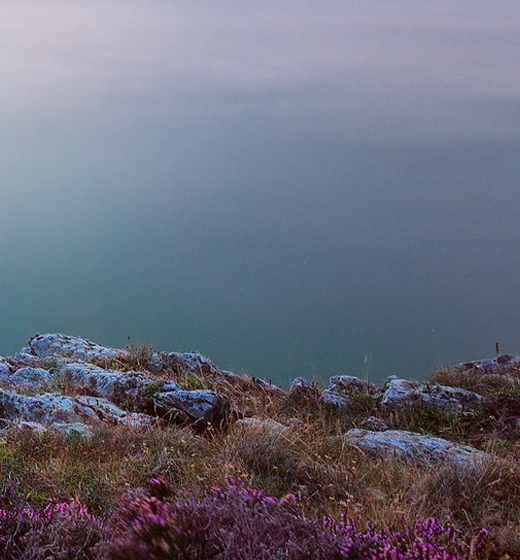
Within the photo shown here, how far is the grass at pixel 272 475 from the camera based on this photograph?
13.4 ft

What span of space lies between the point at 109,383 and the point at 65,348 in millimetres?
4651

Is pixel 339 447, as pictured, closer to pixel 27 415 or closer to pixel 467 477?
pixel 467 477

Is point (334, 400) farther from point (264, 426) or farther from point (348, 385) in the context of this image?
point (264, 426)

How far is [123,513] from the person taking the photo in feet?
10.3

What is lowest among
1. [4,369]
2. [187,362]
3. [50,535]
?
[187,362]

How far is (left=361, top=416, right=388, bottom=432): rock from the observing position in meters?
8.17

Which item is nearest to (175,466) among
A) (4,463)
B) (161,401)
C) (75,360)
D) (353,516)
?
(4,463)

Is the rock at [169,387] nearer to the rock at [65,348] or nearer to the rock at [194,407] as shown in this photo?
the rock at [194,407]

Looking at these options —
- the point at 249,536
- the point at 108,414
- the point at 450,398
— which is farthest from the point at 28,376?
the point at 249,536

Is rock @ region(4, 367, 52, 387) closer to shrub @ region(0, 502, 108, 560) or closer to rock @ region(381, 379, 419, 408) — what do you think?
rock @ region(381, 379, 419, 408)

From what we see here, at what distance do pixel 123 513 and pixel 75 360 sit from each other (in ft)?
25.4

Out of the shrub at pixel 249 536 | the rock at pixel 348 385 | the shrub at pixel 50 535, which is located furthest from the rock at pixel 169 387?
the shrub at pixel 249 536

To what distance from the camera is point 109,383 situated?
8.22 meters

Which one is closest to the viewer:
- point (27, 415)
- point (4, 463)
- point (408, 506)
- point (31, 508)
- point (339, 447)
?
point (31, 508)
